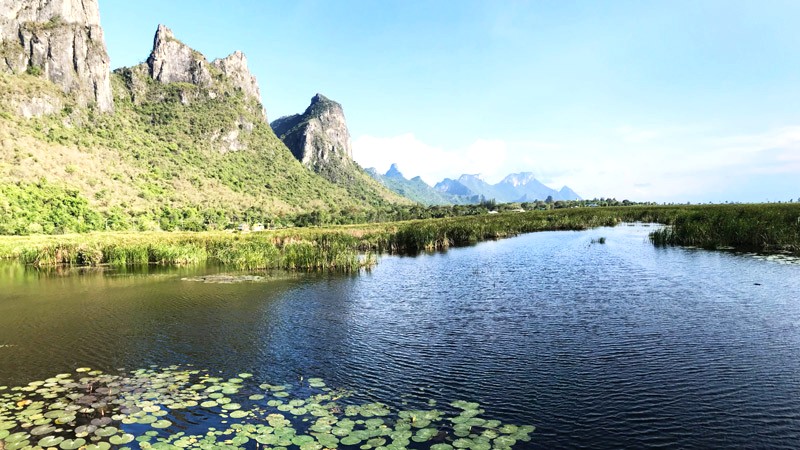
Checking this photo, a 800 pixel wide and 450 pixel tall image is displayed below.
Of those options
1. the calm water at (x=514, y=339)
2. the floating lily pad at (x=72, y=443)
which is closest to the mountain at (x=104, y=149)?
the calm water at (x=514, y=339)

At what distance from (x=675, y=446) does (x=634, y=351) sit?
5.06 meters

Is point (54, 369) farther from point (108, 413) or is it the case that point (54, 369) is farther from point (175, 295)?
point (175, 295)

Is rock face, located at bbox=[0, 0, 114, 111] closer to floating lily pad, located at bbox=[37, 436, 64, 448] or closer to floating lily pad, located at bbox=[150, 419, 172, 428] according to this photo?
floating lily pad, located at bbox=[37, 436, 64, 448]

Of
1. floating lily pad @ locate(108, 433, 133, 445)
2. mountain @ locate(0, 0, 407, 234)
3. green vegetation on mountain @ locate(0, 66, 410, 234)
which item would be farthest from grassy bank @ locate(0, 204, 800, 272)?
green vegetation on mountain @ locate(0, 66, 410, 234)

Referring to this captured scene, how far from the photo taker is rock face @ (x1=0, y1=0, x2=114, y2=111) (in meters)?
141

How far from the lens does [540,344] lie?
13469 mm

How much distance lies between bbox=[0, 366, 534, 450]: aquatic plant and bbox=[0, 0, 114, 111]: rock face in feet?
559

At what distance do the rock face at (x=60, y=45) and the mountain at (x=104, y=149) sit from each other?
0.35m

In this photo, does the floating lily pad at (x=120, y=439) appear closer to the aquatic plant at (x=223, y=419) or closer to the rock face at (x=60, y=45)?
the aquatic plant at (x=223, y=419)

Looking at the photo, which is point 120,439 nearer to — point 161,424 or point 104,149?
point 161,424

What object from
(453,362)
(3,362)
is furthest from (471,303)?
(3,362)

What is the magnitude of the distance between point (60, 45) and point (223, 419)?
190600mm

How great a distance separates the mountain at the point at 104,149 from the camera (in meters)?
92.7

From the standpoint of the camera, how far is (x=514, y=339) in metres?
14.1
